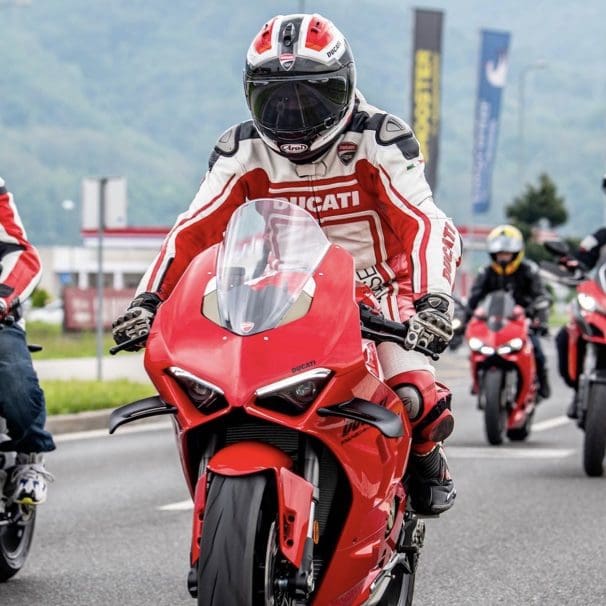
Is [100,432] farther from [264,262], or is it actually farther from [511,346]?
[264,262]

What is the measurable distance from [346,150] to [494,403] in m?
8.11

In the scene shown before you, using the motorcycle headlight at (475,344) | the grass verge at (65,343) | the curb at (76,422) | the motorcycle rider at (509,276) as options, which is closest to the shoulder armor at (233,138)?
the motorcycle headlight at (475,344)

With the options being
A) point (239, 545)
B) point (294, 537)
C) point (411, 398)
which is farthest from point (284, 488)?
point (411, 398)

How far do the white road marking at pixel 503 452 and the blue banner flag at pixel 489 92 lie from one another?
30851 mm

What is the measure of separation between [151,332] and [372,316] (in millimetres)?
630

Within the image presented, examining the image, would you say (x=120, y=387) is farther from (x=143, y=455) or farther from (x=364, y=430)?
(x=364, y=430)

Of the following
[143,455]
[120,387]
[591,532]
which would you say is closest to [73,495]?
[143,455]

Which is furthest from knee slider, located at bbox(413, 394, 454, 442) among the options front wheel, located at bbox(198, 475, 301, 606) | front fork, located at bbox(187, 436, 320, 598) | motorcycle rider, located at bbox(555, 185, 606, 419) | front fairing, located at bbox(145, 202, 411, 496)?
motorcycle rider, located at bbox(555, 185, 606, 419)

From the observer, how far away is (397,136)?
17.1 ft

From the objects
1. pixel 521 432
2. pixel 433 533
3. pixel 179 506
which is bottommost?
pixel 521 432

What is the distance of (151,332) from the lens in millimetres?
4246

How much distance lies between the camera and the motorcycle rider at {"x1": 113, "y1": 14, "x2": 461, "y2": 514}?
4.84 meters

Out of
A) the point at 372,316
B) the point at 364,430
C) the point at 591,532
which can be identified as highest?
the point at 372,316

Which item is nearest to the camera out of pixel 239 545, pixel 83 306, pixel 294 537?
pixel 239 545
